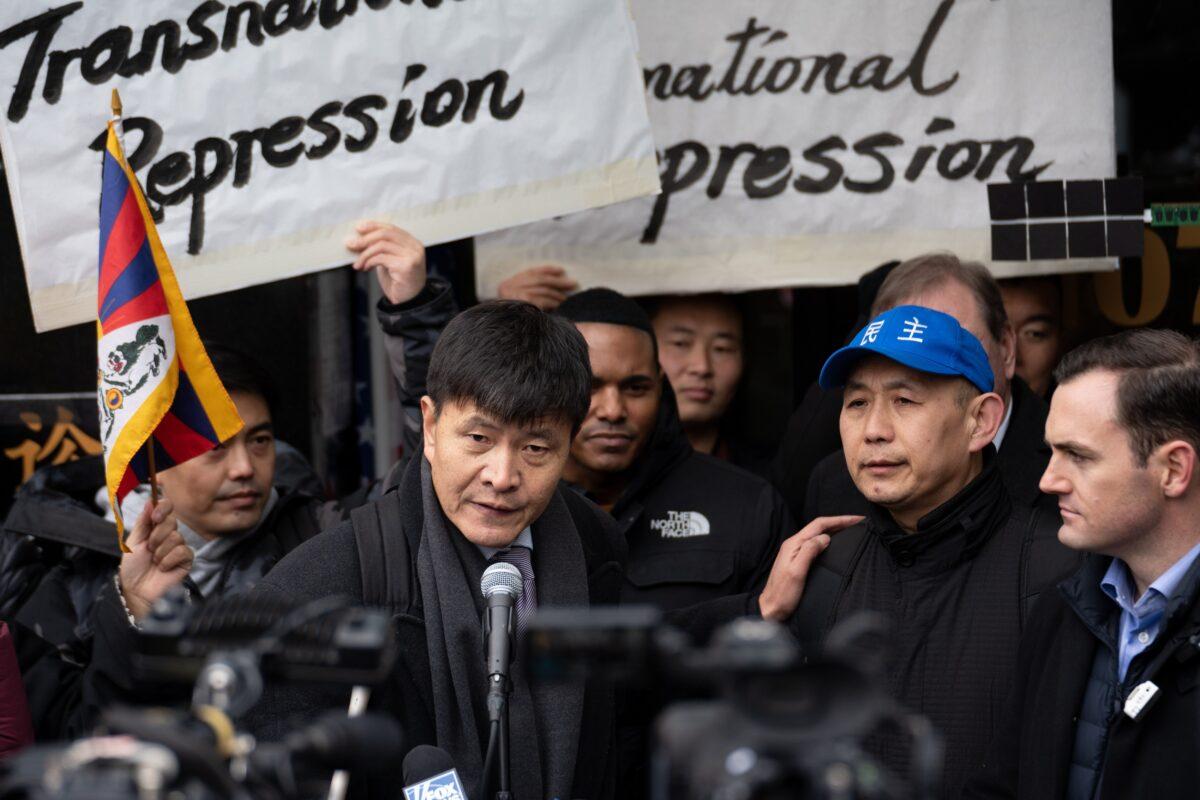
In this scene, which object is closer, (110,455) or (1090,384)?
(1090,384)

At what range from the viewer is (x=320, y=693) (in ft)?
10.9

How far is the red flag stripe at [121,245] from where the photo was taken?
4.17m

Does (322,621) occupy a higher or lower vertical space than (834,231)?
lower

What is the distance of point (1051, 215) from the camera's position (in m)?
5.04

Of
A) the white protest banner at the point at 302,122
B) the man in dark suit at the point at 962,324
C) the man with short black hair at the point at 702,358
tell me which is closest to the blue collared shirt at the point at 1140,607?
the man in dark suit at the point at 962,324

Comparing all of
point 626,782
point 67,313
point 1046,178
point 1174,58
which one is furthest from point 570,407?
point 1174,58

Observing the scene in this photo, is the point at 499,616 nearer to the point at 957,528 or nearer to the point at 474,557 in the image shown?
the point at 474,557

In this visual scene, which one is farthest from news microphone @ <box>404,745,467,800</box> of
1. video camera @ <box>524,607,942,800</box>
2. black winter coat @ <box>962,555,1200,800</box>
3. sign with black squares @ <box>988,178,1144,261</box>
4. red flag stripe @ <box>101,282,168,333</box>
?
sign with black squares @ <box>988,178,1144,261</box>

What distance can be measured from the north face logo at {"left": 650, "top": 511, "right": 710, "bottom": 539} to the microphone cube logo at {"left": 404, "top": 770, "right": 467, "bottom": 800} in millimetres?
1986

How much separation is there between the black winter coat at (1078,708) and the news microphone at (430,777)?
1331 millimetres

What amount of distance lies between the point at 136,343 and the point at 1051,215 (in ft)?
9.66

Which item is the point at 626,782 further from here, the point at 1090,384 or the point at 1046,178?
the point at 1046,178

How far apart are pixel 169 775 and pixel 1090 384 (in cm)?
240

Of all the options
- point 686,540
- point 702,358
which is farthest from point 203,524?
point 702,358
